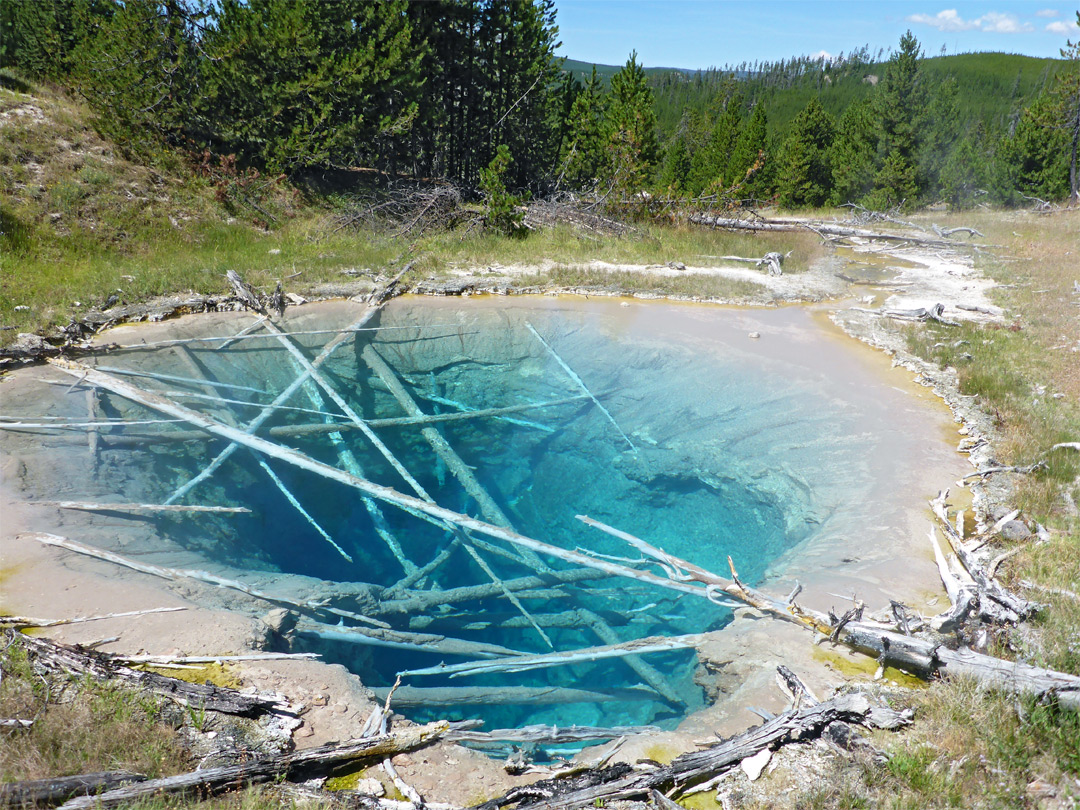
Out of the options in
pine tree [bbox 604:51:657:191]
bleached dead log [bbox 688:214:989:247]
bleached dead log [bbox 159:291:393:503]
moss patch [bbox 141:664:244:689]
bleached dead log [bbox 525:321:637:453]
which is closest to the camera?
moss patch [bbox 141:664:244:689]

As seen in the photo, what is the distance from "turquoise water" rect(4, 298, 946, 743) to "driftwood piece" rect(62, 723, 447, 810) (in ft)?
3.52

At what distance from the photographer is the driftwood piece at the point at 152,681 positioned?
3930 mm

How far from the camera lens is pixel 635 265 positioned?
607 inches

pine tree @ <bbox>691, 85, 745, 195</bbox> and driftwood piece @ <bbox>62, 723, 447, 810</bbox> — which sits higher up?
pine tree @ <bbox>691, 85, 745, 195</bbox>

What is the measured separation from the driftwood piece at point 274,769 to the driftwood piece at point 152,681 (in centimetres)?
59

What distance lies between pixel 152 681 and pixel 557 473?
17.1 feet

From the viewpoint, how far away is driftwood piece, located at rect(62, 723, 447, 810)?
3084 mm

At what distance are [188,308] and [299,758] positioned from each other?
988 cm

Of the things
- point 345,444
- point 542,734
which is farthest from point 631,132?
point 542,734

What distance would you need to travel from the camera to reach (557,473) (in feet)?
27.6

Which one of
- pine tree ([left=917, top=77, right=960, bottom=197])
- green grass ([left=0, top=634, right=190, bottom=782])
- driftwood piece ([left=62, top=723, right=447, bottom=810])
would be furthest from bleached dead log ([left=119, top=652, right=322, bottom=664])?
pine tree ([left=917, top=77, right=960, bottom=197])

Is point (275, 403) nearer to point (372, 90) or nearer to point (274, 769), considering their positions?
point (274, 769)

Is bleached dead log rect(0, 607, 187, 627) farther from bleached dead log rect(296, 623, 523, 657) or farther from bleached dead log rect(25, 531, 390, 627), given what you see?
bleached dead log rect(296, 623, 523, 657)

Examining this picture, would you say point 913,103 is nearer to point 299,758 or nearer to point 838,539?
point 838,539
